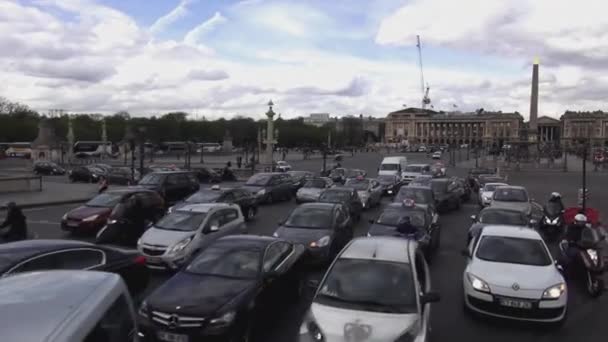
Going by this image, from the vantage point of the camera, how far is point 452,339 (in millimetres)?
8172

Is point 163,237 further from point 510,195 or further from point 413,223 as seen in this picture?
point 510,195

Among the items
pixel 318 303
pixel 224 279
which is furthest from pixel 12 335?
pixel 224 279

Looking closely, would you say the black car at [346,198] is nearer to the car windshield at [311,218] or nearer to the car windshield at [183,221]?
the car windshield at [311,218]

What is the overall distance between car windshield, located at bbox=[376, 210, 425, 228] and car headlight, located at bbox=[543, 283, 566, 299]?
5296 millimetres

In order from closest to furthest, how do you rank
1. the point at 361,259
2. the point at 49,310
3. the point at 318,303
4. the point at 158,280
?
the point at 49,310 → the point at 318,303 → the point at 361,259 → the point at 158,280

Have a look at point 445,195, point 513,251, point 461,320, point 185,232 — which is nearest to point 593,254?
point 513,251

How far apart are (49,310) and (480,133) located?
7953 inches

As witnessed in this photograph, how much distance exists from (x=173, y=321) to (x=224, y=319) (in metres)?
0.66

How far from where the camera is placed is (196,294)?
7480 millimetres

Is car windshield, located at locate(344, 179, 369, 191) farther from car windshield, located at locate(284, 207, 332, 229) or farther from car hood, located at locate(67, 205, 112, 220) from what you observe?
car hood, located at locate(67, 205, 112, 220)

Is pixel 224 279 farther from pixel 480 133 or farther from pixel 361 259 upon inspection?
pixel 480 133

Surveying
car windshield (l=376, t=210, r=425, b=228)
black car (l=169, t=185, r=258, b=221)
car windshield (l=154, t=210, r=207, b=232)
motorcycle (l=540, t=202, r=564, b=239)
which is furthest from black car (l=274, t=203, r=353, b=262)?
motorcycle (l=540, t=202, r=564, b=239)

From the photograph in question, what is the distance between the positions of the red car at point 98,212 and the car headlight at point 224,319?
10456mm

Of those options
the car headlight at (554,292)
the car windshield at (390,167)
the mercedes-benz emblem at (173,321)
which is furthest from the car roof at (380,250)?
the car windshield at (390,167)
